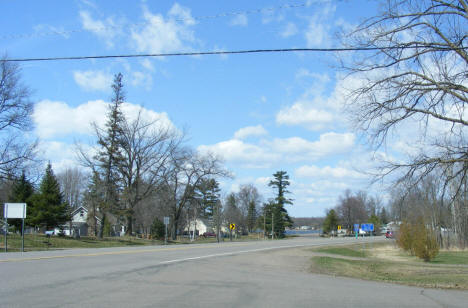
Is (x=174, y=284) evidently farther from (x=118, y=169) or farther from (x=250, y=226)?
(x=250, y=226)

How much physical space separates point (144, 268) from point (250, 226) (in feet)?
376

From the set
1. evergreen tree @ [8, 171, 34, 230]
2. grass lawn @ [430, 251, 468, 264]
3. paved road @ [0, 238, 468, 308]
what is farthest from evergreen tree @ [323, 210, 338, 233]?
paved road @ [0, 238, 468, 308]

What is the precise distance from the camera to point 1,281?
10742 millimetres

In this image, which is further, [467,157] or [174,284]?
[467,157]

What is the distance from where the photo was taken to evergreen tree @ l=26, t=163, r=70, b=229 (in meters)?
40.5

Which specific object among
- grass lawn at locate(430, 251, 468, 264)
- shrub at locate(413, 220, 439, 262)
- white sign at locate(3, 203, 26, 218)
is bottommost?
grass lawn at locate(430, 251, 468, 264)

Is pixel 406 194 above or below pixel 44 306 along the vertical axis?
above

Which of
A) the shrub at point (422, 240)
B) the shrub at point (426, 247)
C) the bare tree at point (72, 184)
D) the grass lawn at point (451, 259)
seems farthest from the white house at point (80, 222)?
the shrub at point (426, 247)

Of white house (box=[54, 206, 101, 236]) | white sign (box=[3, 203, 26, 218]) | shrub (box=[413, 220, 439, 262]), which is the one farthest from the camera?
white house (box=[54, 206, 101, 236])

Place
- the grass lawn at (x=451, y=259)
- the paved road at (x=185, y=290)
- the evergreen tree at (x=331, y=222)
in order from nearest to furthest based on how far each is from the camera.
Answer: the paved road at (x=185, y=290)
the grass lawn at (x=451, y=259)
the evergreen tree at (x=331, y=222)

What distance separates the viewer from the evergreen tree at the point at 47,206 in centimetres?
4053

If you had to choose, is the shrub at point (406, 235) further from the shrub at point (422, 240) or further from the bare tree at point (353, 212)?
the bare tree at point (353, 212)

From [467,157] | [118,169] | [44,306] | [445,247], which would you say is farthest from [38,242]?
[445,247]

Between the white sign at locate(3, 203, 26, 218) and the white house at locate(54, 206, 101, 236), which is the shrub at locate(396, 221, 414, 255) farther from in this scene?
the white house at locate(54, 206, 101, 236)
